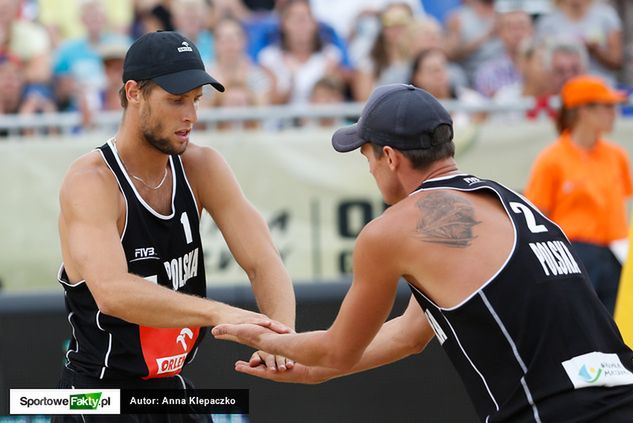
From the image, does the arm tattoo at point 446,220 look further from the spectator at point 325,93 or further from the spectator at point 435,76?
the spectator at point 325,93

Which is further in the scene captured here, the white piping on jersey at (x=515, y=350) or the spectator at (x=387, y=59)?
the spectator at (x=387, y=59)

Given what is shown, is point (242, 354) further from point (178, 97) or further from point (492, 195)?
point (492, 195)

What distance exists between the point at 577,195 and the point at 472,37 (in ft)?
10.2

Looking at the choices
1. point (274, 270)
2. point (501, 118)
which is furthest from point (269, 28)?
point (274, 270)

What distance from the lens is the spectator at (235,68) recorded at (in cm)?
976

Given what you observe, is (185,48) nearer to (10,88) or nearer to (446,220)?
(446,220)

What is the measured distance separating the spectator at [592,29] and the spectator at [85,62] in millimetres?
3969

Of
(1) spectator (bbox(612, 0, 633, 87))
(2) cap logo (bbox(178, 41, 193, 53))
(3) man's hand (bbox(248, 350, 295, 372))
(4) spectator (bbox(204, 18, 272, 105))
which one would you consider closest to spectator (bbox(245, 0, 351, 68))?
(4) spectator (bbox(204, 18, 272, 105))

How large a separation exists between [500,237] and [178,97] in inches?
58.2

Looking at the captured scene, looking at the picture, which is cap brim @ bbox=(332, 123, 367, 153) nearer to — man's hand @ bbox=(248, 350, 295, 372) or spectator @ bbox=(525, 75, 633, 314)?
man's hand @ bbox=(248, 350, 295, 372)

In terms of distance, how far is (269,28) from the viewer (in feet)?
35.2

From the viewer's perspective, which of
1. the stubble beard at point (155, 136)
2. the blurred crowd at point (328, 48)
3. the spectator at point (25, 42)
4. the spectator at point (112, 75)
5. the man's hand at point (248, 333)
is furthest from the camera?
the spectator at point (25, 42)

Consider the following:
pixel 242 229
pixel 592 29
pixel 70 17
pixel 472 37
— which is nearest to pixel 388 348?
pixel 242 229

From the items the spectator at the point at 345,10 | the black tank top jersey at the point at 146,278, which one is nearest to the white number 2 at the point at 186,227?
the black tank top jersey at the point at 146,278
